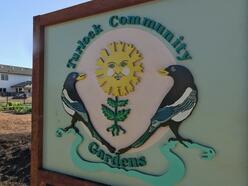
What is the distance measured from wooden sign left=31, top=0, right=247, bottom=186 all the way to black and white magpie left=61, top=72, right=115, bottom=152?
11mm

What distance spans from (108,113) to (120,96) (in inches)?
9.1

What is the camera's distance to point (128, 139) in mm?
3357

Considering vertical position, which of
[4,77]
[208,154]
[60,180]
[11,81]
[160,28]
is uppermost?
[4,77]

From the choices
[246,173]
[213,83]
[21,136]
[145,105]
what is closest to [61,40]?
[145,105]

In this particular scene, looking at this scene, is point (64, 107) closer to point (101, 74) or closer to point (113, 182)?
point (101, 74)

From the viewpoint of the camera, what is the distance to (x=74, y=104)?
151 inches

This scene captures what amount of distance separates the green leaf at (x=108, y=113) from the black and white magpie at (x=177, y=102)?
47cm

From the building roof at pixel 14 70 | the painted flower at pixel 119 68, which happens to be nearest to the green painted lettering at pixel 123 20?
the painted flower at pixel 119 68

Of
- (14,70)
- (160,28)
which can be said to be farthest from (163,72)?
(14,70)

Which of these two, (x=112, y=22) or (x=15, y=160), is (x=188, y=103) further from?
(x=15, y=160)

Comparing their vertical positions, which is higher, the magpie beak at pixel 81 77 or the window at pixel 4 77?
the window at pixel 4 77

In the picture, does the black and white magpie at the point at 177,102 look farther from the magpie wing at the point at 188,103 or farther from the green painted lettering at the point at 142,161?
the green painted lettering at the point at 142,161

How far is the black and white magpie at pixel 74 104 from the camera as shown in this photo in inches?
145

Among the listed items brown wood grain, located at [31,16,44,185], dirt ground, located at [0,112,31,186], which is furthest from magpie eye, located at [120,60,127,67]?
dirt ground, located at [0,112,31,186]
